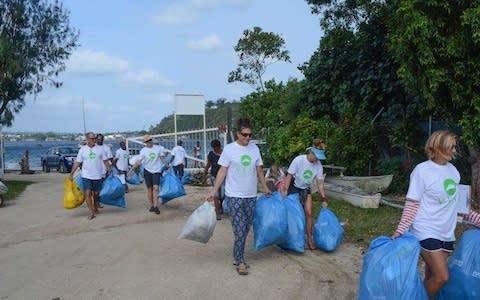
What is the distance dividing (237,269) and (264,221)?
65 centimetres

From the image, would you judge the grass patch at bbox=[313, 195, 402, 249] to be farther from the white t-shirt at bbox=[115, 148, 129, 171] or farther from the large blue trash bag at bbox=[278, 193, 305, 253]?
the white t-shirt at bbox=[115, 148, 129, 171]

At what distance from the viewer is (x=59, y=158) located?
27.6 metres

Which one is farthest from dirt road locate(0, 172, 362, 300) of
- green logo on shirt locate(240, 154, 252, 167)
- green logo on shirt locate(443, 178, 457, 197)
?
green logo on shirt locate(443, 178, 457, 197)

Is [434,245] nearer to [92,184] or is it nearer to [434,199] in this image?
[434,199]

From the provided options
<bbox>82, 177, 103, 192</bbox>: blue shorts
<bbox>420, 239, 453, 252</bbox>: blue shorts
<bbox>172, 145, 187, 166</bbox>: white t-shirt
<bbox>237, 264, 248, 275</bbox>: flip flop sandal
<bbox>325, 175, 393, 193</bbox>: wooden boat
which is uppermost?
<bbox>172, 145, 187, 166</bbox>: white t-shirt

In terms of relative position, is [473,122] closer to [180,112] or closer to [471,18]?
[471,18]

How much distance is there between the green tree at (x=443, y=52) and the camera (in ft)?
24.2

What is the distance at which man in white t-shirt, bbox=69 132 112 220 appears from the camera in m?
9.69

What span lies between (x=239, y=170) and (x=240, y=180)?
118 millimetres

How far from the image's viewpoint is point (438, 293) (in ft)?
13.1

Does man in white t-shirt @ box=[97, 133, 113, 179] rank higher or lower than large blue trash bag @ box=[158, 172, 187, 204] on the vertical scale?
higher

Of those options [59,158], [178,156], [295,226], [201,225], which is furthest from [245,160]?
[59,158]

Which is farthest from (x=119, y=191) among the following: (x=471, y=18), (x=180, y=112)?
(x=180, y=112)

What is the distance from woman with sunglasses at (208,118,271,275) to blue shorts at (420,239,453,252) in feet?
8.05
